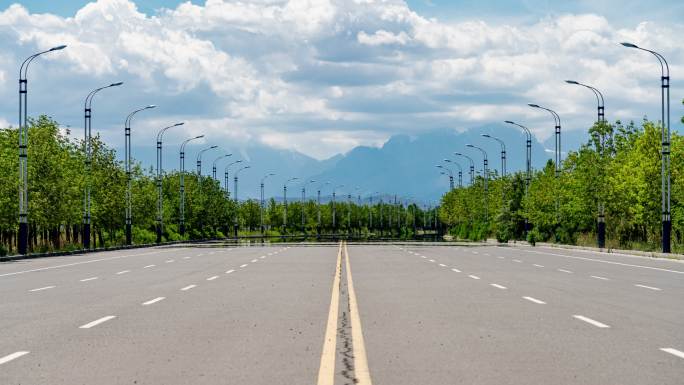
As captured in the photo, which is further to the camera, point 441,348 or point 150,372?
point 441,348

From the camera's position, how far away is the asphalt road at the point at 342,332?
30.4 feet

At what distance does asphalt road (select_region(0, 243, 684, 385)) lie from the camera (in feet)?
30.4

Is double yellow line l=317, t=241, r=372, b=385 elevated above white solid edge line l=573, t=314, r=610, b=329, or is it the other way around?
double yellow line l=317, t=241, r=372, b=385

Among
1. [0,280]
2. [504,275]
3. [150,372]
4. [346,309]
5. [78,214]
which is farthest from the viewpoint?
[78,214]

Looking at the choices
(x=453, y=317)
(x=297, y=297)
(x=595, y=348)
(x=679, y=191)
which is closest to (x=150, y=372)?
(x=595, y=348)

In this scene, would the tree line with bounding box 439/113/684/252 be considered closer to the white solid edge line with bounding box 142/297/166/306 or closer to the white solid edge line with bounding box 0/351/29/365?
the white solid edge line with bounding box 142/297/166/306

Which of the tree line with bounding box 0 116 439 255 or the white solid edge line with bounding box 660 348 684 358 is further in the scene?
the tree line with bounding box 0 116 439 255

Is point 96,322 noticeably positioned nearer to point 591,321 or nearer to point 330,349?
point 330,349

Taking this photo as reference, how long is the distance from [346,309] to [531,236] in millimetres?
57928

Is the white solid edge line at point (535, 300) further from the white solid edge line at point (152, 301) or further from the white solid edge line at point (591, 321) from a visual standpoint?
the white solid edge line at point (152, 301)

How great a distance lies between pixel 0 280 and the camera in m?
25.7

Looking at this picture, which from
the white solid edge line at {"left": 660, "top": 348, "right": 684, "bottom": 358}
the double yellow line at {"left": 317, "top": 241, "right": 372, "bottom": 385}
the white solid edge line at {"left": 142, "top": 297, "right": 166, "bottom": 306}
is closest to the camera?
the double yellow line at {"left": 317, "top": 241, "right": 372, "bottom": 385}

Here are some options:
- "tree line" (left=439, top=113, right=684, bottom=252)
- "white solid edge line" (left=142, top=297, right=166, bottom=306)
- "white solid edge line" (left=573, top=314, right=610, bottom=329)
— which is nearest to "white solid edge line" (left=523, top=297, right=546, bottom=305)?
"white solid edge line" (left=573, top=314, right=610, bottom=329)

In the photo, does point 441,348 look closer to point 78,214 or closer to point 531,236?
point 78,214
